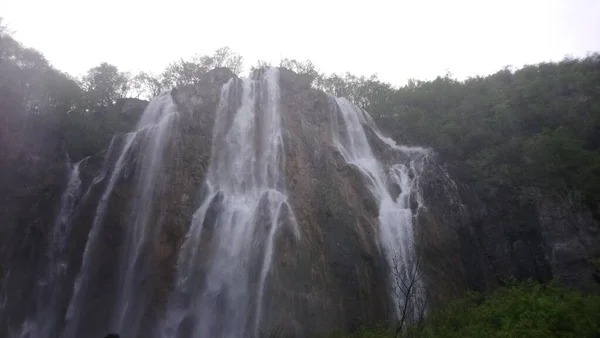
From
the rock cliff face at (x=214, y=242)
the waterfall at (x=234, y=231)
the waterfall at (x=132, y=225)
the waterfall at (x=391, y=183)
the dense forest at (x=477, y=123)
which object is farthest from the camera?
the waterfall at (x=391, y=183)

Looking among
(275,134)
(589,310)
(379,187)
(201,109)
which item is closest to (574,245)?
(589,310)

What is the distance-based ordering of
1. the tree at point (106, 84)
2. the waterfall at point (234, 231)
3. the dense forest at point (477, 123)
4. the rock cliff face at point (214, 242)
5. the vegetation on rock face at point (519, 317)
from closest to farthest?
the vegetation on rock face at point (519, 317) → the dense forest at point (477, 123) → the waterfall at point (234, 231) → the rock cliff face at point (214, 242) → the tree at point (106, 84)

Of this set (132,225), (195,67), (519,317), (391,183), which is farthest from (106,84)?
(519,317)

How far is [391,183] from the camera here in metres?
23.2

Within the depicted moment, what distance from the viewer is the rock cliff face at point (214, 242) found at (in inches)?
669

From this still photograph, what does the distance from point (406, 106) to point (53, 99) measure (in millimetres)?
25724

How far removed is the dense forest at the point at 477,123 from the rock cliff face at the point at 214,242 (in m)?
1.75

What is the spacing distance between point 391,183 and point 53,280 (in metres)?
17.7

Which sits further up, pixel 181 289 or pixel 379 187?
pixel 379 187

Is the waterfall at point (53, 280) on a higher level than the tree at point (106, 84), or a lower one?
lower

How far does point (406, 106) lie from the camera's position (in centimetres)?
3281

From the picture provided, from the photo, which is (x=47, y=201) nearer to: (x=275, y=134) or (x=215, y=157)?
(x=215, y=157)

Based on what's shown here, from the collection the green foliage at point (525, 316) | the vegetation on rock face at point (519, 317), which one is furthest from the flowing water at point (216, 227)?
the green foliage at point (525, 316)

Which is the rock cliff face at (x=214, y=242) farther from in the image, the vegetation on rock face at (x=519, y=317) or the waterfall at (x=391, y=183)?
the vegetation on rock face at (x=519, y=317)
